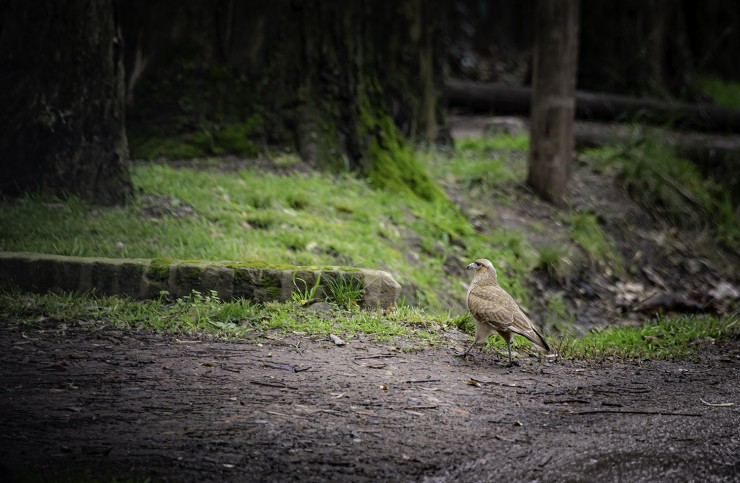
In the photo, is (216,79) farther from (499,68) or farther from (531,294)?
(499,68)

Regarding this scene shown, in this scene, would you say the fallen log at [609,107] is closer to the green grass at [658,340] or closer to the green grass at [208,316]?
the green grass at [658,340]

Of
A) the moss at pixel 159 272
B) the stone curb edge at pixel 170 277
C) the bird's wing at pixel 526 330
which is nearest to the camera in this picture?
the bird's wing at pixel 526 330

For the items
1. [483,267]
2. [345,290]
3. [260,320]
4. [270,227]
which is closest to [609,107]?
[270,227]

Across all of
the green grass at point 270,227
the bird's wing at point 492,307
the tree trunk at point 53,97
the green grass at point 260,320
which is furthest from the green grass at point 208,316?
the tree trunk at point 53,97

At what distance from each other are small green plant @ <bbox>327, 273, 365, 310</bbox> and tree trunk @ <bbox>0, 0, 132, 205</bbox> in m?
2.18

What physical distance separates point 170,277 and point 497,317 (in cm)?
208

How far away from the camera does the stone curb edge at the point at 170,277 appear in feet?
18.4

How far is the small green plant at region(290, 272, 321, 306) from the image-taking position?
19.3 feet

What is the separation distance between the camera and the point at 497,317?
16.8ft

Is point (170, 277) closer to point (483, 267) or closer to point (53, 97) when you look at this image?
point (483, 267)

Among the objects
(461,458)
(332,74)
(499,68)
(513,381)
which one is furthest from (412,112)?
(499,68)

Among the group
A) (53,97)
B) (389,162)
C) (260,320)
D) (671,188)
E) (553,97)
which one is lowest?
(671,188)

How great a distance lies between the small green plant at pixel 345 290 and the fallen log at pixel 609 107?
823cm

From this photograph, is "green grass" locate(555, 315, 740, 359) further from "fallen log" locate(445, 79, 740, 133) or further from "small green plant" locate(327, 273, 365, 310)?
"fallen log" locate(445, 79, 740, 133)
